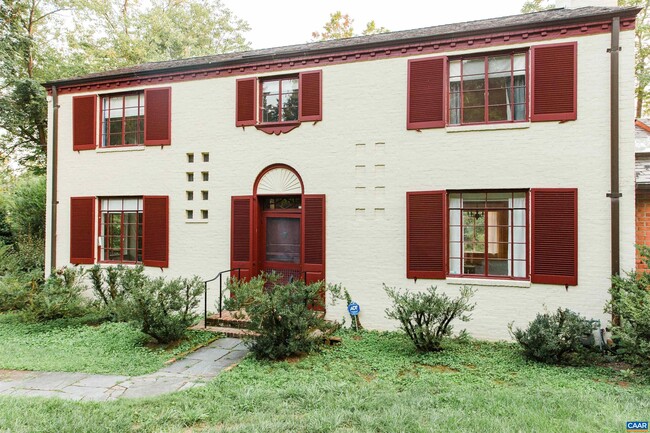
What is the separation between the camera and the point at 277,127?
8.62 meters

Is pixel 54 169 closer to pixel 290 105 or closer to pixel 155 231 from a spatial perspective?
pixel 155 231

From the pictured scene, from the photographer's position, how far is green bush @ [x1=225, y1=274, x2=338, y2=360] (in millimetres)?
6039

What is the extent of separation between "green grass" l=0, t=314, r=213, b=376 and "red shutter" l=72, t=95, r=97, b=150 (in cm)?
438

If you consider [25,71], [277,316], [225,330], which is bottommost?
[225,330]

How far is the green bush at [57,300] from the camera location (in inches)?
330

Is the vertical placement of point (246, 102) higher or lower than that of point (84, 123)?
higher

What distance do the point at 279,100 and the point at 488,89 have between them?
4.40 meters

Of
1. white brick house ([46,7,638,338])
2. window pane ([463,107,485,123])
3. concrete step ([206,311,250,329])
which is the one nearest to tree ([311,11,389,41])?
white brick house ([46,7,638,338])

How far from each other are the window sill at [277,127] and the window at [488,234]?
3.64 metres

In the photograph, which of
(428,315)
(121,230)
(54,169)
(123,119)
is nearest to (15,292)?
(121,230)

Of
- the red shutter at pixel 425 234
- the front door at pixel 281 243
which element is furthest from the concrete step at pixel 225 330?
the red shutter at pixel 425 234

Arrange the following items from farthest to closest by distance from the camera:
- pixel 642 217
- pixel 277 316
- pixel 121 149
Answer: pixel 121 149 → pixel 642 217 → pixel 277 316

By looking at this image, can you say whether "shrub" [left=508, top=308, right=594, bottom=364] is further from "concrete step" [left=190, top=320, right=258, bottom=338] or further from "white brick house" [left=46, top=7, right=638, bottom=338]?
"concrete step" [left=190, top=320, right=258, bottom=338]

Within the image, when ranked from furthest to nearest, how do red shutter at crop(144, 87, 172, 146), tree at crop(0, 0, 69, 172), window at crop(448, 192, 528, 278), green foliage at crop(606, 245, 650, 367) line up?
tree at crop(0, 0, 69, 172), red shutter at crop(144, 87, 172, 146), window at crop(448, 192, 528, 278), green foliage at crop(606, 245, 650, 367)
